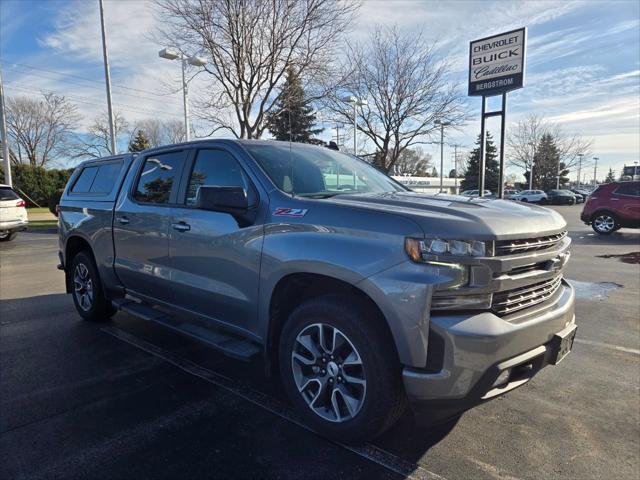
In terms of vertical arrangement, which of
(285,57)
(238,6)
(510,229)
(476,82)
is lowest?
(510,229)

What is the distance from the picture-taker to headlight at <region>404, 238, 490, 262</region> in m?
2.31

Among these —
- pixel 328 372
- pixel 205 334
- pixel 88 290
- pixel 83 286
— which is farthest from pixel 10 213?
pixel 328 372

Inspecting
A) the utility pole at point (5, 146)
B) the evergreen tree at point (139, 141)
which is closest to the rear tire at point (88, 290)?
the utility pole at point (5, 146)

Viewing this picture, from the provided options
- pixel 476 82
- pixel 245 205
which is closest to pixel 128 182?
pixel 245 205

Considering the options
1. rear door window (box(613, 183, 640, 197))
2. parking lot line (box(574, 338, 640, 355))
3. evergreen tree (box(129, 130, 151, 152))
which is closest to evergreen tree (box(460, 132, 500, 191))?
evergreen tree (box(129, 130, 151, 152))

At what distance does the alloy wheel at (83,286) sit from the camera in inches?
208

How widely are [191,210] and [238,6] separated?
41.1 feet

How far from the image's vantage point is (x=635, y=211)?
553 inches

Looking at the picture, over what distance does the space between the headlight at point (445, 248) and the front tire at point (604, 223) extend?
15033 mm

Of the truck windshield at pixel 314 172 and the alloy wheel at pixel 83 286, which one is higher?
the truck windshield at pixel 314 172

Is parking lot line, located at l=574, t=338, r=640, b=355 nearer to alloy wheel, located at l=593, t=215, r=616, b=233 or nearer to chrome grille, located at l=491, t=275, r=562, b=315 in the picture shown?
chrome grille, located at l=491, t=275, r=562, b=315

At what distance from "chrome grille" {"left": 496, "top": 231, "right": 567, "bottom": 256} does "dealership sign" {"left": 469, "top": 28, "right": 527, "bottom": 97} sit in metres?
9.70

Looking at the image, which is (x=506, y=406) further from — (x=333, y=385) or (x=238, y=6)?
(x=238, y=6)

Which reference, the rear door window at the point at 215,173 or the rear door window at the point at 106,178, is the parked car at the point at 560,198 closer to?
the rear door window at the point at 106,178
